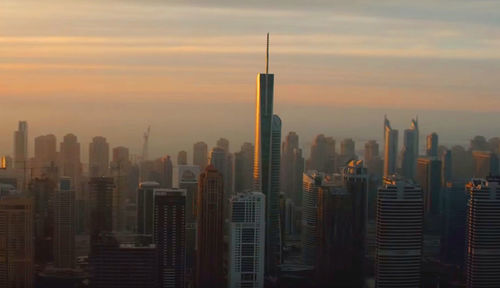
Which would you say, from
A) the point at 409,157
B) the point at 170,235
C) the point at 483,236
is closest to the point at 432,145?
the point at 409,157

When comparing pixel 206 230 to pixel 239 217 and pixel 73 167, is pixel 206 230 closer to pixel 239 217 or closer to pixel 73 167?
pixel 239 217

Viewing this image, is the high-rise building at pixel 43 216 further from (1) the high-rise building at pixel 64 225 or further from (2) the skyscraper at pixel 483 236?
(2) the skyscraper at pixel 483 236

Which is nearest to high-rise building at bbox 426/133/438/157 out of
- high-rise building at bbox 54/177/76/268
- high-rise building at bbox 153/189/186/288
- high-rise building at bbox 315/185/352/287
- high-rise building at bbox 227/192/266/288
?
high-rise building at bbox 315/185/352/287

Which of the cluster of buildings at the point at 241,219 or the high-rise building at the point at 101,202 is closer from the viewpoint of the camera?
the cluster of buildings at the point at 241,219

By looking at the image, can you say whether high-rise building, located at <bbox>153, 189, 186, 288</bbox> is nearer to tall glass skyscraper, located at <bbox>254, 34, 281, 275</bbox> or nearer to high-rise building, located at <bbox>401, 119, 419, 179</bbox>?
tall glass skyscraper, located at <bbox>254, 34, 281, 275</bbox>

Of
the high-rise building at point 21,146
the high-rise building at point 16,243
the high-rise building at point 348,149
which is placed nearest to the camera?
the high-rise building at point 21,146

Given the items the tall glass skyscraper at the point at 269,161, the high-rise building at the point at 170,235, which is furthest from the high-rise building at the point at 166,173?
the tall glass skyscraper at the point at 269,161
